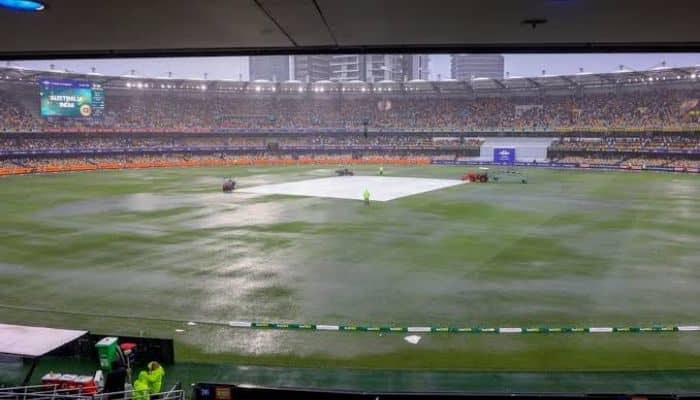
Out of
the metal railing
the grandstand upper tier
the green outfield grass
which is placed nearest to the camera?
the metal railing

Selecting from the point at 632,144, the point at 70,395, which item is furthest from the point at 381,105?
the point at 70,395

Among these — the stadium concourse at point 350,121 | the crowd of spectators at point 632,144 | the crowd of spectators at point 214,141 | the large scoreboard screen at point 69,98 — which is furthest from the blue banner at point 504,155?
the large scoreboard screen at point 69,98

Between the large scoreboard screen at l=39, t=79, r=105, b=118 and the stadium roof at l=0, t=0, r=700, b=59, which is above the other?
the large scoreboard screen at l=39, t=79, r=105, b=118

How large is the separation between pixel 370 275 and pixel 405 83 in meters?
99.7

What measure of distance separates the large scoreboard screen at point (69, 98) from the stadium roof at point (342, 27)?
281 feet

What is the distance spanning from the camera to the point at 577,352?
46.4 ft

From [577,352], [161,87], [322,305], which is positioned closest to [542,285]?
[577,352]

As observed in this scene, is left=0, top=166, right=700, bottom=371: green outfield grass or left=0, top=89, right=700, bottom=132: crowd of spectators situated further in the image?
left=0, top=89, right=700, bottom=132: crowd of spectators

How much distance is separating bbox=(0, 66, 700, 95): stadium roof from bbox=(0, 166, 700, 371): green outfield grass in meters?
60.3

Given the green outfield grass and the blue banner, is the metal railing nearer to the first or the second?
the green outfield grass

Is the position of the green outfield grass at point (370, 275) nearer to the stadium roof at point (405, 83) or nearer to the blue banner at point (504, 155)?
the blue banner at point (504, 155)

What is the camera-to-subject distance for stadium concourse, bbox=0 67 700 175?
298 feet

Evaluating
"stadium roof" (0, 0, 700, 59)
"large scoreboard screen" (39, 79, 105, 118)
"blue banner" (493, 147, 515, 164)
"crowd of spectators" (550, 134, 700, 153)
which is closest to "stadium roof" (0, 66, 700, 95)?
"crowd of spectators" (550, 134, 700, 153)

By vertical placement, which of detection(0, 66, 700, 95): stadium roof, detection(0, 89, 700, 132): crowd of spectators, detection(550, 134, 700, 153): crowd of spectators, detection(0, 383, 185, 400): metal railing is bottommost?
detection(0, 383, 185, 400): metal railing
